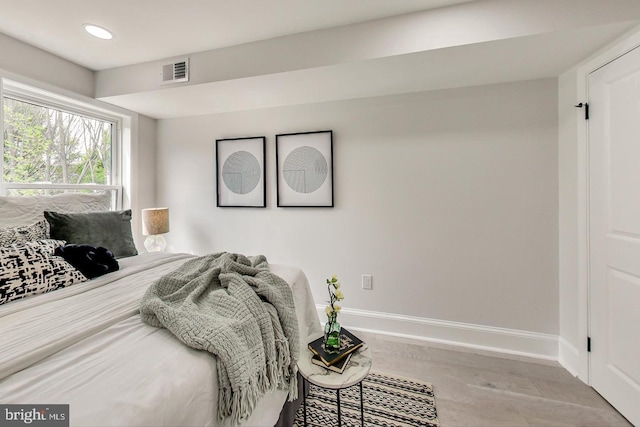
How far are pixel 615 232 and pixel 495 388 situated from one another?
1.22 m

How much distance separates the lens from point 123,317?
1.07 meters

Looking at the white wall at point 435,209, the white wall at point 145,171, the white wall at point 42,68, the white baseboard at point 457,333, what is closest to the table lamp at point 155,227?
the white wall at point 145,171

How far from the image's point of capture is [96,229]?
6.27ft

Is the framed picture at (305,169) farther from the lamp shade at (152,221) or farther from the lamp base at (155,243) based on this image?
the lamp base at (155,243)

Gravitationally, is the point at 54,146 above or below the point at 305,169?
above

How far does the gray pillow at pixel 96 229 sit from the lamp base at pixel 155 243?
0.72 meters

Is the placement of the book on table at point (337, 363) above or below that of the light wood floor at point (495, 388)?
above

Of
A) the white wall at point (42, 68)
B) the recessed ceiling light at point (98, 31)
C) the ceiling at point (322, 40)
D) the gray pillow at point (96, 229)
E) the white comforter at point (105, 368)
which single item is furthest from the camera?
the white wall at point (42, 68)

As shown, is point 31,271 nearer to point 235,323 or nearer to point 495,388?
point 235,323

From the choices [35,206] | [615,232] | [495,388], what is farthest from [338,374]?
[35,206]

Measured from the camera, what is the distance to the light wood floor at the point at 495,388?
4.98ft

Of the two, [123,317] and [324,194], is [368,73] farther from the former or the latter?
[123,317]

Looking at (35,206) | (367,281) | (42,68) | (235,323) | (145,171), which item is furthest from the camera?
(145,171)

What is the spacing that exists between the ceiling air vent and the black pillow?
57.8 inches
